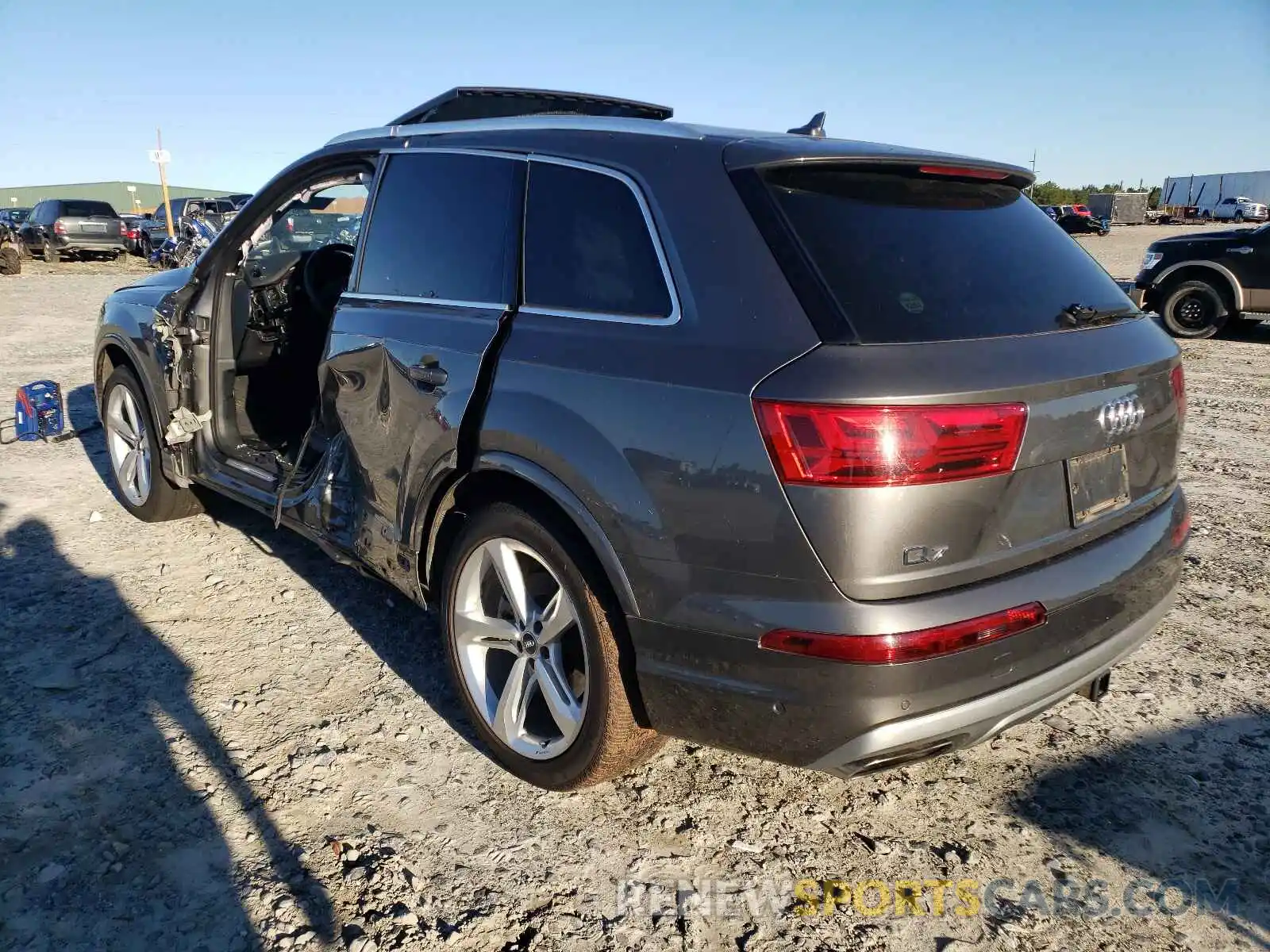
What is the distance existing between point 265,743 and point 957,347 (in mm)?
2513

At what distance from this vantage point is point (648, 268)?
2.39 metres

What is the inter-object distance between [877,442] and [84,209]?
102ft

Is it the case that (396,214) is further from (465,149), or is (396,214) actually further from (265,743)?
(265,743)

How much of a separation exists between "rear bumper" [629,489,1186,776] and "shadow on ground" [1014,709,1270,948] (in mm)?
489

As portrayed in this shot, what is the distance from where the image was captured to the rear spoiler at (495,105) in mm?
3504

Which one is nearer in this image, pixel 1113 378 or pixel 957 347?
pixel 957 347

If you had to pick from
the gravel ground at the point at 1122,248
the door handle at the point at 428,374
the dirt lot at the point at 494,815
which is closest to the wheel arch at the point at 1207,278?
the gravel ground at the point at 1122,248

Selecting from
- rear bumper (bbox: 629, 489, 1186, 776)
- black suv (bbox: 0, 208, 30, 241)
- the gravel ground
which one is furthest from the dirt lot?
black suv (bbox: 0, 208, 30, 241)

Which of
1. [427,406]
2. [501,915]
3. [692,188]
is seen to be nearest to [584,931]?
[501,915]

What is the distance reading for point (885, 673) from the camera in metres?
2.00

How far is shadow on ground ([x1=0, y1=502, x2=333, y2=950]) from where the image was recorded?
2242 millimetres

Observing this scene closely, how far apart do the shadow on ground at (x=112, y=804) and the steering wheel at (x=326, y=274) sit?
1.83 m

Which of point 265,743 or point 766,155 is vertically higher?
point 766,155

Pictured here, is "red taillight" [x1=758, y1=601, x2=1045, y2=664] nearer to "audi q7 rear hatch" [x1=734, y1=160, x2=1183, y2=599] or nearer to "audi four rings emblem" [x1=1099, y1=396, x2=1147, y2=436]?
"audi q7 rear hatch" [x1=734, y1=160, x2=1183, y2=599]
